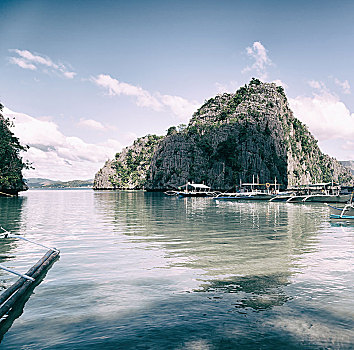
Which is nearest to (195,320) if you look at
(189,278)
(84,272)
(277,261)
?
(189,278)

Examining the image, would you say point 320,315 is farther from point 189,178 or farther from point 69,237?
point 189,178

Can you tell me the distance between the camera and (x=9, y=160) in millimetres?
89500

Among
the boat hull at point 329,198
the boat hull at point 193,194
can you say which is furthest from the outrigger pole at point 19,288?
the boat hull at point 193,194

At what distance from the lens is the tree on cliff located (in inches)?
3390

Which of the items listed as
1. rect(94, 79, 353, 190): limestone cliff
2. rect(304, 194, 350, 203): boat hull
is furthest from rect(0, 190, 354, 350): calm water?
rect(94, 79, 353, 190): limestone cliff

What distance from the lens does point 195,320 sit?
7.03 m

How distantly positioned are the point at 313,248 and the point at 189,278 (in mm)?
8914

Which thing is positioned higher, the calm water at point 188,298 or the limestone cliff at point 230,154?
the limestone cliff at point 230,154

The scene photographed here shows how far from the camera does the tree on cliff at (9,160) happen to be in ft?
282

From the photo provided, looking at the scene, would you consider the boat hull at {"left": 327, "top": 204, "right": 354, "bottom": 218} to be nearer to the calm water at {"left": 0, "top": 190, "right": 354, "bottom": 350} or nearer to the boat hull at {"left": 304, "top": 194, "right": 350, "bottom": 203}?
the calm water at {"left": 0, "top": 190, "right": 354, "bottom": 350}

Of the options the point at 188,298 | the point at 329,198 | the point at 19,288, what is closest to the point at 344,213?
the point at 188,298

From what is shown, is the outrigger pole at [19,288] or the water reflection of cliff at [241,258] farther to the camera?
the water reflection of cliff at [241,258]

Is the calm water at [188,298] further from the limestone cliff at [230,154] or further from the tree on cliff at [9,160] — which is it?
the limestone cliff at [230,154]

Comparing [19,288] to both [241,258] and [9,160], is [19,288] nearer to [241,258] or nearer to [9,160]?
[241,258]
